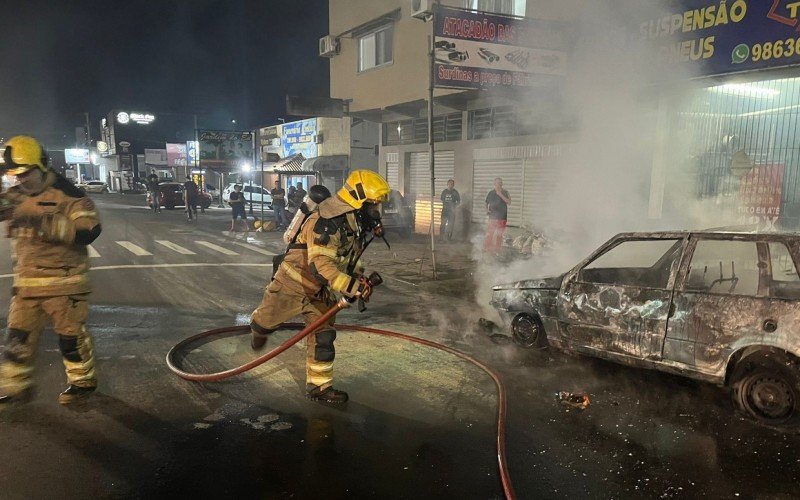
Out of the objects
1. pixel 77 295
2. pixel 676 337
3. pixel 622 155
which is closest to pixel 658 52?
pixel 622 155

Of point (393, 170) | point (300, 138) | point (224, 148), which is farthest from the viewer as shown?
point (300, 138)

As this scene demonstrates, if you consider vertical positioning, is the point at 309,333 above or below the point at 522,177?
below

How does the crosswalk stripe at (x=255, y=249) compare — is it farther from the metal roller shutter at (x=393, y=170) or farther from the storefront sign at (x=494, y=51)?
the metal roller shutter at (x=393, y=170)

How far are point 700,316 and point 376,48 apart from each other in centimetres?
1565

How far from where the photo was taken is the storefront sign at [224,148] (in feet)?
83.3

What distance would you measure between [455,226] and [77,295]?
38.8 ft

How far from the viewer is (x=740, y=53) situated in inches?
297

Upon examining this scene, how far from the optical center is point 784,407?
140 inches

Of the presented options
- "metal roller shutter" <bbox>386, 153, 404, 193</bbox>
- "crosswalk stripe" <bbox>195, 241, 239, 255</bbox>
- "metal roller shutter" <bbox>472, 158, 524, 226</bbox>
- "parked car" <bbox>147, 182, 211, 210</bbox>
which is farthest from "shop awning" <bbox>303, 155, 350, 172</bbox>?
"parked car" <bbox>147, 182, 211, 210</bbox>

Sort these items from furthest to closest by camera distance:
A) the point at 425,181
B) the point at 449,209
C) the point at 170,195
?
1. the point at 170,195
2. the point at 425,181
3. the point at 449,209

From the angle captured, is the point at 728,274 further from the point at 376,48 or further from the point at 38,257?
the point at 376,48

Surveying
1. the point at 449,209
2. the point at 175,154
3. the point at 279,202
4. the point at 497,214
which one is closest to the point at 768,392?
the point at 497,214

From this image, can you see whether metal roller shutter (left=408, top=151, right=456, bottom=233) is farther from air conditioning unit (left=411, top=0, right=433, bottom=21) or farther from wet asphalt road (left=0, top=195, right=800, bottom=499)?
wet asphalt road (left=0, top=195, right=800, bottom=499)

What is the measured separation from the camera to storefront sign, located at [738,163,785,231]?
25.2 ft
